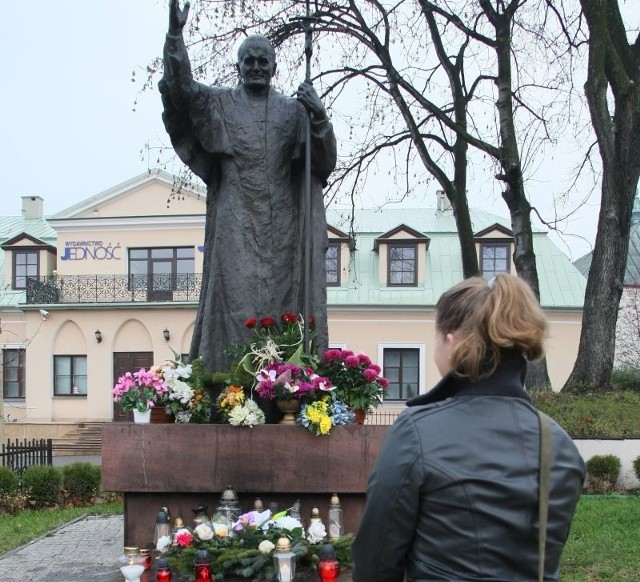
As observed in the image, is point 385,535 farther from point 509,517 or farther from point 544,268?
point 544,268

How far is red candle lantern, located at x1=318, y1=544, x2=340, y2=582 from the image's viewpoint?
3.86 metres

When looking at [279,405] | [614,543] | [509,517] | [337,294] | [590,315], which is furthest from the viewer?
[337,294]

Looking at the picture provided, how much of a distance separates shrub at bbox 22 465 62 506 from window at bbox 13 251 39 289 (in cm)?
1859

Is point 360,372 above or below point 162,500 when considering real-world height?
above

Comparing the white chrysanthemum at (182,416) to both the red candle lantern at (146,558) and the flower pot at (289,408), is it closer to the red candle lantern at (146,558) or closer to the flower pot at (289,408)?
the flower pot at (289,408)

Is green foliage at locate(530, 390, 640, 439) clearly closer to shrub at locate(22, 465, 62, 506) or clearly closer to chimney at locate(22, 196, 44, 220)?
shrub at locate(22, 465, 62, 506)

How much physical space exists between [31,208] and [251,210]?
31398 mm

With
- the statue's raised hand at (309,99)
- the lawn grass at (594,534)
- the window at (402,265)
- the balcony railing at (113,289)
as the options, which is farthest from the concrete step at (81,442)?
the statue's raised hand at (309,99)

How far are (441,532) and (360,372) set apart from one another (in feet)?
9.90

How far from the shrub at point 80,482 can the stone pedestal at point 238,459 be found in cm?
903

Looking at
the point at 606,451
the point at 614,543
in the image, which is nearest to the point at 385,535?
the point at 614,543

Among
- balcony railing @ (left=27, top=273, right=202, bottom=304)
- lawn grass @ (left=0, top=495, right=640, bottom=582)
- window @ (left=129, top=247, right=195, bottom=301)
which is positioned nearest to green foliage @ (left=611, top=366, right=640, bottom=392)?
Result: lawn grass @ (left=0, top=495, right=640, bottom=582)

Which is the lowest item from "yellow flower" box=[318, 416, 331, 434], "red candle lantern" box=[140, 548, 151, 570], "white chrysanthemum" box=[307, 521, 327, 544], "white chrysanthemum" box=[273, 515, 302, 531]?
"red candle lantern" box=[140, 548, 151, 570]

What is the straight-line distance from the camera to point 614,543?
808 cm
